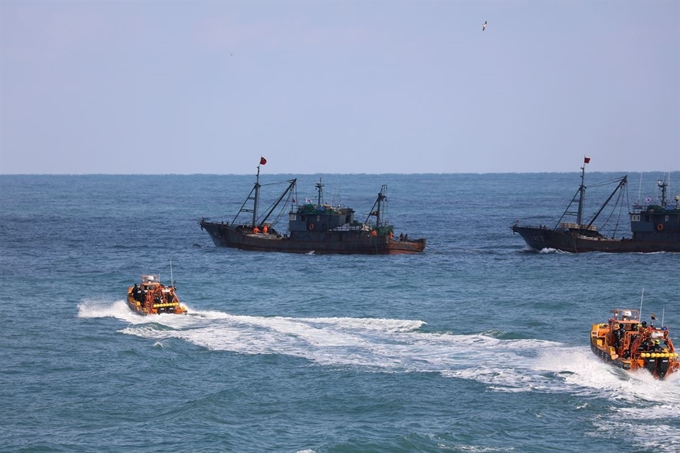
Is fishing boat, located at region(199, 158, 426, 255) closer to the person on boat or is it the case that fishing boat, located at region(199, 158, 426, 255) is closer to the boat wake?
the boat wake

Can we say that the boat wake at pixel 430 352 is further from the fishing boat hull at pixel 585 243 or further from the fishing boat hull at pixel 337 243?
the fishing boat hull at pixel 585 243

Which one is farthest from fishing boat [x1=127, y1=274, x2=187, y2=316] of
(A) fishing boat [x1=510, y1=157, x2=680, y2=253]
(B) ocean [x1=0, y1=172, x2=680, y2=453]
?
(A) fishing boat [x1=510, y1=157, x2=680, y2=253]

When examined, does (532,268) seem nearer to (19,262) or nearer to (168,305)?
(168,305)

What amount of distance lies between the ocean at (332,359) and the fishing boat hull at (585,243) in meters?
5.13

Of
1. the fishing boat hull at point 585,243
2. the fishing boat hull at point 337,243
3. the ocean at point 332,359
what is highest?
the fishing boat hull at point 585,243

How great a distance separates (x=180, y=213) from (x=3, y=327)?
130249mm

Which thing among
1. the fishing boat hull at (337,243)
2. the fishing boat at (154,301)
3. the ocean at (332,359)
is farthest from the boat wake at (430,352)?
the fishing boat hull at (337,243)

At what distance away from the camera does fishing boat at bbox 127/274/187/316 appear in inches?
2820

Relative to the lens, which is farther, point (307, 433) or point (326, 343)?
point (326, 343)

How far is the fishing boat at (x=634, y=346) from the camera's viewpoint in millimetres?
51031

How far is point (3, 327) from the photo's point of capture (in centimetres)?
6862

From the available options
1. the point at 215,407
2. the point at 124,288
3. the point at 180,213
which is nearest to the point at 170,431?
the point at 215,407

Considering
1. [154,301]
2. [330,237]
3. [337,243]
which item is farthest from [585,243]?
[154,301]

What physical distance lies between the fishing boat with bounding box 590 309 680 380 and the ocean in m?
0.64
